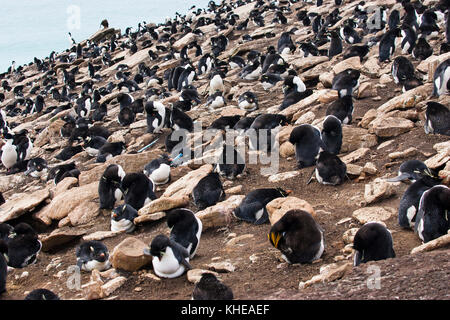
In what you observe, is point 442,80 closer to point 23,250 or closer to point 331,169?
point 331,169

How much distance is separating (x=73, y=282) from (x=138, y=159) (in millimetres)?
3797

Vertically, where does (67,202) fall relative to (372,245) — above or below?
below

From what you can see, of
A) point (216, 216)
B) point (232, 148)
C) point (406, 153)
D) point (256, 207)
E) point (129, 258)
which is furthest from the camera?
point (232, 148)

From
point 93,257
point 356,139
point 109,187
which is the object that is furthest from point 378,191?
point 109,187

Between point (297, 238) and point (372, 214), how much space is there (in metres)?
1.22

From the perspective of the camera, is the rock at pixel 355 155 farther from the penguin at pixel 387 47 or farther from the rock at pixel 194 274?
the penguin at pixel 387 47

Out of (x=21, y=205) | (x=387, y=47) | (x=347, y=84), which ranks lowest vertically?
(x=21, y=205)

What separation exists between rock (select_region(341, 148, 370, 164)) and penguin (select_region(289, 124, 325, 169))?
1.30 feet

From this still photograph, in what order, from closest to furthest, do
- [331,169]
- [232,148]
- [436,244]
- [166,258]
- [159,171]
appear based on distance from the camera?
[436,244]
[166,258]
[331,169]
[232,148]
[159,171]

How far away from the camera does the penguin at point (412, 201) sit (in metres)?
4.98

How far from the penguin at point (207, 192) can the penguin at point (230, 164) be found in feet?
2.66

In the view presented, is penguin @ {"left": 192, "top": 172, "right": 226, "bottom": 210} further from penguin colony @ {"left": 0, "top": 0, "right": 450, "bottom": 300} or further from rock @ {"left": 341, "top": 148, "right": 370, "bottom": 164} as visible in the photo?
rock @ {"left": 341, "top": 148, "right": 370, "bottom": 164}

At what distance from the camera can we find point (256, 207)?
605cm
